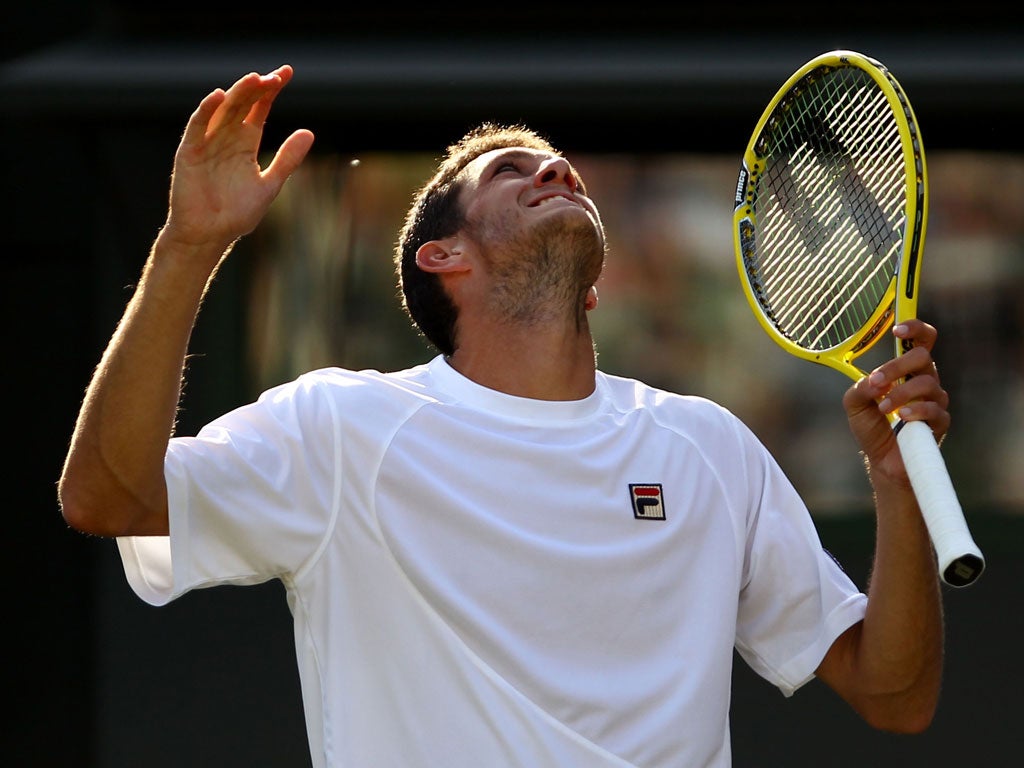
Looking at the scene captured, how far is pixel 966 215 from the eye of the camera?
520 cm

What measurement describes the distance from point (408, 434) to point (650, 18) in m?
2.87

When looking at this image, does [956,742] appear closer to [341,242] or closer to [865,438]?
[341,242]

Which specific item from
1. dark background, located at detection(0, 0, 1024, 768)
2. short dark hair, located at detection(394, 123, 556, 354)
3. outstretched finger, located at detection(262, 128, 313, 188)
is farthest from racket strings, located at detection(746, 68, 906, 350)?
dark background, located at detection(0, 0, 1024, 768)

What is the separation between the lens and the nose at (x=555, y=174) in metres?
2.86

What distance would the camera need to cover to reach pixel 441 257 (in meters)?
2.91

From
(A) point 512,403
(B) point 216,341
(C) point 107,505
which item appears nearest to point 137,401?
(C) point 107,505

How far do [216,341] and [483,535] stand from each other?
2.97 metres

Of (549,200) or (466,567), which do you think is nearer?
(466,567)

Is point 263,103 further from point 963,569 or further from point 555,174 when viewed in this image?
point 963,569

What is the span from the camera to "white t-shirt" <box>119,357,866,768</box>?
238 cm

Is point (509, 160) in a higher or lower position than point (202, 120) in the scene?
lower

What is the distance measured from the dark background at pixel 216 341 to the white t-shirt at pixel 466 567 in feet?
8.41

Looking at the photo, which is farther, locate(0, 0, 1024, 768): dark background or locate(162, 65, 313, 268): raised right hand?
locate(0, 0, 1024, 768): dark background

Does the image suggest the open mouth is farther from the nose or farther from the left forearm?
the left forearm
